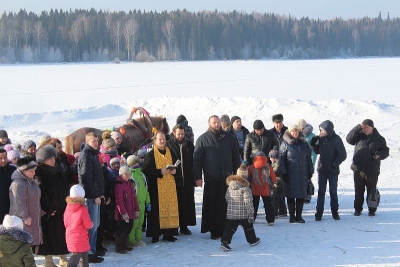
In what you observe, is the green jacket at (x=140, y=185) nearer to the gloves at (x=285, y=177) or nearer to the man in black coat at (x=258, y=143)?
the man in black coat at (x=258, y=143)

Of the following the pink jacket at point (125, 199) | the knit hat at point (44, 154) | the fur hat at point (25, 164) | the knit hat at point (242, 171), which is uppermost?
the knit hat at point (44, 154)

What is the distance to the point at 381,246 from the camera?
652 centimetres

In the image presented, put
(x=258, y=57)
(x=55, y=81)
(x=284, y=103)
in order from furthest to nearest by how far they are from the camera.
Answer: (x=258, y=57), (x=55, y=81), (x=284, y=103)

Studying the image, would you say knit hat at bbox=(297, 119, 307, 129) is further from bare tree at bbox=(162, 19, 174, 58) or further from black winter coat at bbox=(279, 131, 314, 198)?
bare tree at bbox=(162, 19, 174, 58)

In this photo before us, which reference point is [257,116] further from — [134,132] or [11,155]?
[11,155]

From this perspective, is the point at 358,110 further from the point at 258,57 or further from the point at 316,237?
the point at 258,57

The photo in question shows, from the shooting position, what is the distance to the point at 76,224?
5305mm

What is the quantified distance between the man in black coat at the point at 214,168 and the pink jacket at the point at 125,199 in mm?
957

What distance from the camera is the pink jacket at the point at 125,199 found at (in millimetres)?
6148

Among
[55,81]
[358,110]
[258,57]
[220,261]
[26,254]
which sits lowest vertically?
[220,261]

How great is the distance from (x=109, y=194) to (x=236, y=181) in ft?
4.78

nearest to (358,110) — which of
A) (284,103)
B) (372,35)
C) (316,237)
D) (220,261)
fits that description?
(284,103)

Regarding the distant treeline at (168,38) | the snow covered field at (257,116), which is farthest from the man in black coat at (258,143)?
the distant treeline at (168,38)

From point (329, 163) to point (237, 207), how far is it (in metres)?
2.02
